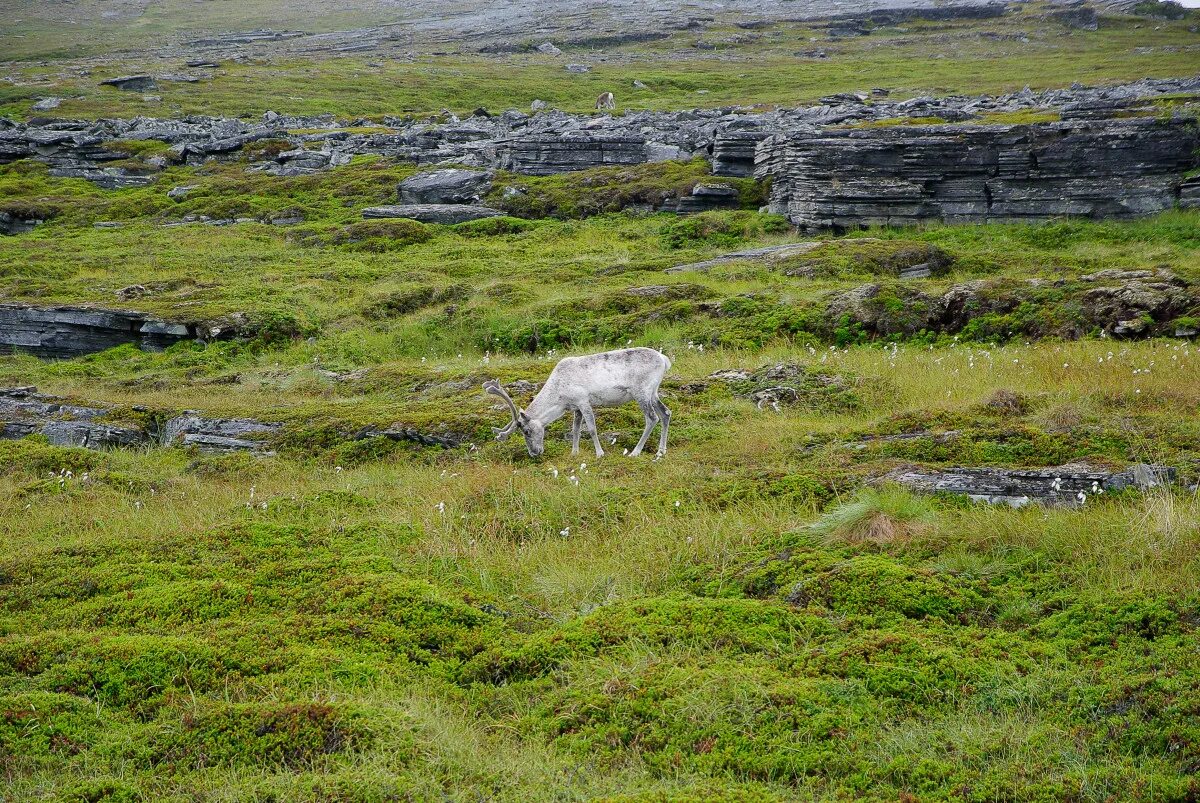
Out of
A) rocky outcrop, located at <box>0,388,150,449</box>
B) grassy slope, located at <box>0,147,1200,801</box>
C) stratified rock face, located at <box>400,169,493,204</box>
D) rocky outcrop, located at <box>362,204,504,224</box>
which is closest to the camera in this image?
grassy slope, located at <box>0,147,1200,801</box>

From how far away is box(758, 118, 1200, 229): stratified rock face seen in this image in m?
32.6

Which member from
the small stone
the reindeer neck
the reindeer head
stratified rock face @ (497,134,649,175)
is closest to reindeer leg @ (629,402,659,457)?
the reindeer neck

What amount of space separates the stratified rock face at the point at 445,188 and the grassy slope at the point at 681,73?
33.4m

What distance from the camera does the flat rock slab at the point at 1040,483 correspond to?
956cm

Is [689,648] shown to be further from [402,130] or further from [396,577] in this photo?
[402,130]

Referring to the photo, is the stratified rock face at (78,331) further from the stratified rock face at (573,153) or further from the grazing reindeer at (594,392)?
the stratified rock face at (573,153)

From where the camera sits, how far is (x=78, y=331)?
26297mm

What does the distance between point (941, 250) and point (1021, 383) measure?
44.7ft

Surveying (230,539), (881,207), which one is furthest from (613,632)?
(881,207)

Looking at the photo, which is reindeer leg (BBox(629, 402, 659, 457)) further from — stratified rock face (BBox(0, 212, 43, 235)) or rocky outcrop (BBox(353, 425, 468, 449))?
stratified rock face (BBox(0, 212, 43, 235))

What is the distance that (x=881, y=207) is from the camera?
113ft

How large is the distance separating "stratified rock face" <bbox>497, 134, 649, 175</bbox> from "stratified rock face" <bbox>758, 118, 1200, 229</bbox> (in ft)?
46.8

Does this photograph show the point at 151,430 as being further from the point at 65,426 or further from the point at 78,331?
the point at 78,331

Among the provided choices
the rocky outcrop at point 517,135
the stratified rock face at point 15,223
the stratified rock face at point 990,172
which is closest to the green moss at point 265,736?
the stratified rock face at point 990,172
